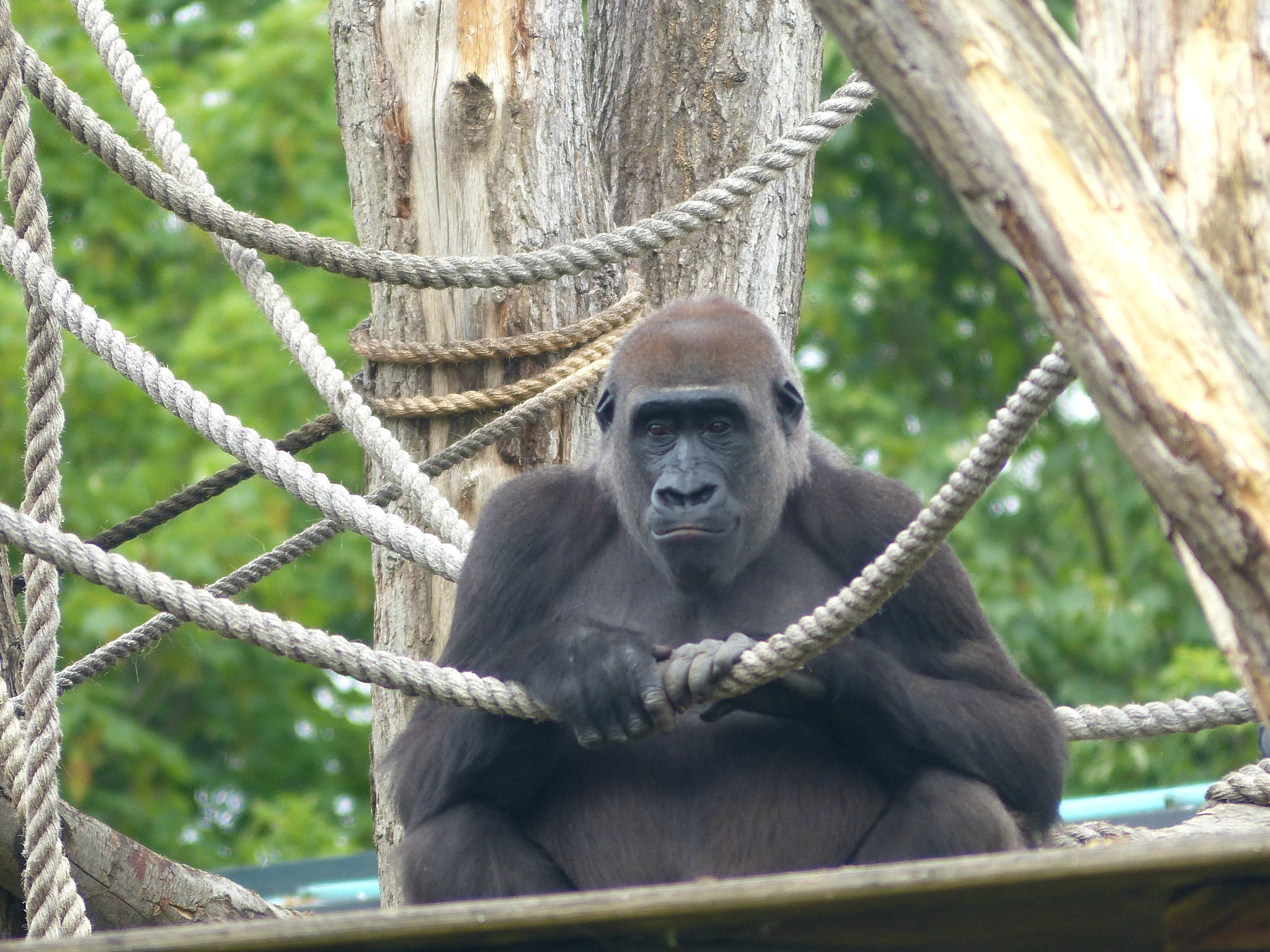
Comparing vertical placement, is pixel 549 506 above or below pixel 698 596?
above

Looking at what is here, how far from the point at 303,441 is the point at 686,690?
7.13 feet

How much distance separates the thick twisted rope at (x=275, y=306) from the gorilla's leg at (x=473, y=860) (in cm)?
84

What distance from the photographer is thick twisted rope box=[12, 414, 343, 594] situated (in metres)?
4.45

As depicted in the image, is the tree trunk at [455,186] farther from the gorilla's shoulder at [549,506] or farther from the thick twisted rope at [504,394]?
the gorilla's shoulder at [549,506]

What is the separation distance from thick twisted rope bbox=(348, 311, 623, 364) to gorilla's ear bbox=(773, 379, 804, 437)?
2.71 feet

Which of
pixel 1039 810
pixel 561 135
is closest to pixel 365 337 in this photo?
pixel 561 135

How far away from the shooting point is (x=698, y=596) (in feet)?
11.6

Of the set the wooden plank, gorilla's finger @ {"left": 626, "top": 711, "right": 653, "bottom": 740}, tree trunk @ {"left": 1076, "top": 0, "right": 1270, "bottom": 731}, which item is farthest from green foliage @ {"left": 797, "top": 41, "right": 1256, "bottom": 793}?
the wooden plank

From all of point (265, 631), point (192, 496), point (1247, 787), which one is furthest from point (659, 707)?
point (192, 496)

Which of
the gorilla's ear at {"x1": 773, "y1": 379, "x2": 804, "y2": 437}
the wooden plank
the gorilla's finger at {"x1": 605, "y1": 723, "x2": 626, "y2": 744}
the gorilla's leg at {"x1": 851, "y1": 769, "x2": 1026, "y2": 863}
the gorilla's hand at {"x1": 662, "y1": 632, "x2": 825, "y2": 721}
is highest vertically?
the gorilla's ear at {"x1": 773, "y1": 379, "x2": 804, "y2": 437}

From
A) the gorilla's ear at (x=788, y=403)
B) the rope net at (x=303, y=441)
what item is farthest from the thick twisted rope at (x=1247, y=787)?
the gorilla's ear at (x=788, y=403)

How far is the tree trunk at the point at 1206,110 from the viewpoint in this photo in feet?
7.50

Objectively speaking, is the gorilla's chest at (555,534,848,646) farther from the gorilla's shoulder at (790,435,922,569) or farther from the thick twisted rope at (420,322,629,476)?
the thick twisted rope at (420,322,629,476)

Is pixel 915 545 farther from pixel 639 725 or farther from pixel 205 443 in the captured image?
pixel 205 443
